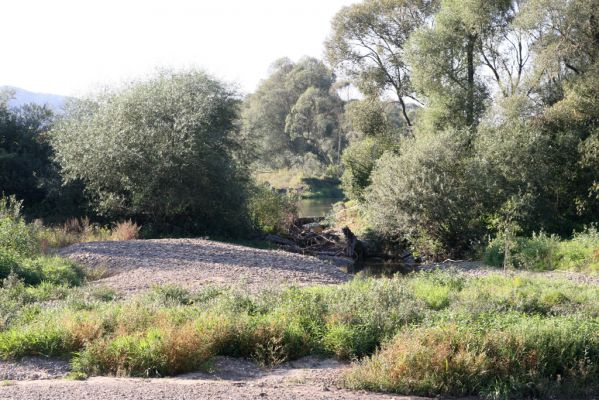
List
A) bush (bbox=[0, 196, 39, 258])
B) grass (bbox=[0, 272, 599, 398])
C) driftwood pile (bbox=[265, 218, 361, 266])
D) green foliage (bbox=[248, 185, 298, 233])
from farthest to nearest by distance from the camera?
green foliage (bbox=[248, 185, 298, 233]) < driftwood pile (bbox=[265, 218, 361, 266]) < bush (bbox=[0, 196, 39, 258]) < grass (bbox=[0, 272, 599, 398])

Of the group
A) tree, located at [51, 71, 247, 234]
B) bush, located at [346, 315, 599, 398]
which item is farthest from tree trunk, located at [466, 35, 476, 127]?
bush, located at [346, 315, 599, 398]

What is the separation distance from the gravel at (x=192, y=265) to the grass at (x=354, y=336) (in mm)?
2719

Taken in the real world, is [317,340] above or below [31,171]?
below

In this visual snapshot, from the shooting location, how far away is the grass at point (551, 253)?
1678 cm

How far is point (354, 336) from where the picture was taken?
7887 millimetres

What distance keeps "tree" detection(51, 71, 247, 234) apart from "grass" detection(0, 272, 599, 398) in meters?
11.3

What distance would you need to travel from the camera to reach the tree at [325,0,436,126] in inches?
1314

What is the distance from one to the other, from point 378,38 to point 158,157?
17.6 m

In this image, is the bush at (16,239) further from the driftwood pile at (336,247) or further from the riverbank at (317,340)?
the driftwood pile at (336,247)

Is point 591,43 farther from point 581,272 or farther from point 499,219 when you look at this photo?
point 581,272

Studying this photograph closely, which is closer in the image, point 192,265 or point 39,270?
point 39,270

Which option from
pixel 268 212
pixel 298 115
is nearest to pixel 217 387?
pixel 268 212

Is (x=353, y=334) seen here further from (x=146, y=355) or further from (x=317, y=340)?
(x=146, y=355)

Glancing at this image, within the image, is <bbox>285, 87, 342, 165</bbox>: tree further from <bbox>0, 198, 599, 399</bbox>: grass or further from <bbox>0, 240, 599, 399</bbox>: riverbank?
<bbox>0, 240, 599, 399</bbox>: riverbank
